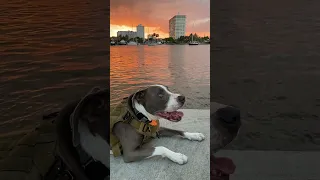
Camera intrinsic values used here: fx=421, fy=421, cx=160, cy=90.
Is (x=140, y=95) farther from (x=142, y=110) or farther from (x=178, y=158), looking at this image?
(x=178, y=158)

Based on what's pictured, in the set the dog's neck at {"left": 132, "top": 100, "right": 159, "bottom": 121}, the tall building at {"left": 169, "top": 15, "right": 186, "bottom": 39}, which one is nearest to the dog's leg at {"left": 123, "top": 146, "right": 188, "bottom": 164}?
the dog's neck at {"left": 132, "top": 100, "right": 159, "bottom": 121}

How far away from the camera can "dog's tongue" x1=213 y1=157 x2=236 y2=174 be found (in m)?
1.57

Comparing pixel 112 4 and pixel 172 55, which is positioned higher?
pixel 112 4

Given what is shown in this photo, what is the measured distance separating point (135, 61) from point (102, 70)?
14cm

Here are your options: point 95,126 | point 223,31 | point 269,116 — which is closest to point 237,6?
point 223,31

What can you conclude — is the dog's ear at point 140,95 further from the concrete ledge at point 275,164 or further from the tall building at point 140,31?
the concrete ledge at point 275,164

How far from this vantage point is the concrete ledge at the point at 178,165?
5.08ft

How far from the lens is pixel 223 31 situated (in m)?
1.54

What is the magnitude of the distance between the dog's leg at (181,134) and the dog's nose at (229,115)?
10 centimetres

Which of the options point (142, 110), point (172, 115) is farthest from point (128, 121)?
point (172, 115)

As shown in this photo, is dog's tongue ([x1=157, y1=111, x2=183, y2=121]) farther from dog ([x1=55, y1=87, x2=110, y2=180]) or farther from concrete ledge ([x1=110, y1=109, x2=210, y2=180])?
dog ([x1=55, y1=87, x2=110, y2=180])

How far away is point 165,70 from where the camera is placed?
1595 mm

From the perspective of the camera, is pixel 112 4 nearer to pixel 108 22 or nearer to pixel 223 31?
pixel 108 22

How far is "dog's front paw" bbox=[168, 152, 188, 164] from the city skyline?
452 mm
